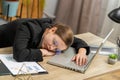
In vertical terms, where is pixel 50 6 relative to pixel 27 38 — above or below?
below

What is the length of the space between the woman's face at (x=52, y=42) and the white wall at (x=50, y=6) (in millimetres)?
2080

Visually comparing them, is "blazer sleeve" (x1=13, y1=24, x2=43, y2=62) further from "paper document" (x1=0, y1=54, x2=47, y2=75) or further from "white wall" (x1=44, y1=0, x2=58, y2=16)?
"white wall" (x1=44, y1=0, x2=58, y2=16)

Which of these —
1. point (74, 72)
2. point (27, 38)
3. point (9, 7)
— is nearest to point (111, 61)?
point (74, 72)

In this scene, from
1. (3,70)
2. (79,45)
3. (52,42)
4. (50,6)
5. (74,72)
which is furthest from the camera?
(50,6)

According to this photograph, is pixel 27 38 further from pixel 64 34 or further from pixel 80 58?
pixel 80 58

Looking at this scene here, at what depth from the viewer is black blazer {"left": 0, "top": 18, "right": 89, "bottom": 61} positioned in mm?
1448

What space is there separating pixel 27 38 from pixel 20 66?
251 millimetres

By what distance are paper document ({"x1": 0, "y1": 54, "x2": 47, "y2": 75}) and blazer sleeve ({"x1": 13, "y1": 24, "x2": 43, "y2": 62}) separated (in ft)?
0.13

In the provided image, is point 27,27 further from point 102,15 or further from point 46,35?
point 102,15

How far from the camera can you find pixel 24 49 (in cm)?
146

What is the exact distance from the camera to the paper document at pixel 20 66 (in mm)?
1288

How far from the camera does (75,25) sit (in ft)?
11.3

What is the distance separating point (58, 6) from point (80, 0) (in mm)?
400

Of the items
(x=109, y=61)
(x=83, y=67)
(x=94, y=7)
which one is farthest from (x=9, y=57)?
(x=94, y=7)
